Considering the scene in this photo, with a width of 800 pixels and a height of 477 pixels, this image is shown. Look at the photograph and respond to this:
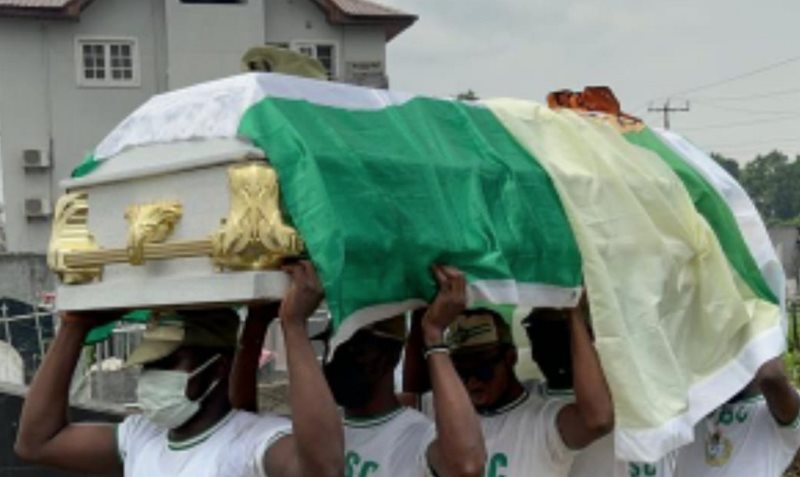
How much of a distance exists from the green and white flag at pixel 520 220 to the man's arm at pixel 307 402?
0.12 metres

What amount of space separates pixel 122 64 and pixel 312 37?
3.88 m

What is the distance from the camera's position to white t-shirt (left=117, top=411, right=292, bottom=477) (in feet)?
11.0

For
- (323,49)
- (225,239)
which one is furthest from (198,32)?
(225,239)

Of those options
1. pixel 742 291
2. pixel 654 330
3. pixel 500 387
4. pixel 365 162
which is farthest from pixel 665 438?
pixel 365 162

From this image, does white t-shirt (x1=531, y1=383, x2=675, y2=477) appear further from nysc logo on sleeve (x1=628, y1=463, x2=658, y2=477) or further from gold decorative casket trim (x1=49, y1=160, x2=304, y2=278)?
gold decorative casket trim (x1=49, y1=160, x2=304, y2=278)

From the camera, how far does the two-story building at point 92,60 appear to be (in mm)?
24969

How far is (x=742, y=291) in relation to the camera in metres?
4.47

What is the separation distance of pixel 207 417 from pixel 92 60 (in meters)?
22.9

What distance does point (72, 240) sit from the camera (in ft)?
11.5

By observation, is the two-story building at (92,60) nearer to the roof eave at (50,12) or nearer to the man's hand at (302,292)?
the roof eave at (50,12)

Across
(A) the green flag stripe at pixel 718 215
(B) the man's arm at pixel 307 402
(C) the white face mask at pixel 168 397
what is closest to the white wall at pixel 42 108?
(A) the green flag stripe at pixel 718 215

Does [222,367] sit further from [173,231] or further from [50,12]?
[50,12]

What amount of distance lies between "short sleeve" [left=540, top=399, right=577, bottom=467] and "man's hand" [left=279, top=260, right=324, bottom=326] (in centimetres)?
116

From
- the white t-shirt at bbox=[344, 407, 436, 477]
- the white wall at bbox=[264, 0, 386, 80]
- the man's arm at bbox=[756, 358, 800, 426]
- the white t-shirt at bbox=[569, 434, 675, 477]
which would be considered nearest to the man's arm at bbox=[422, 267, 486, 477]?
the white t-shirt at bbox=[344, 407, 436, 477]
